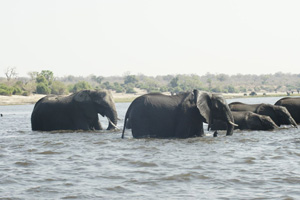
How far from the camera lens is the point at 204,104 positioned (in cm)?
1780

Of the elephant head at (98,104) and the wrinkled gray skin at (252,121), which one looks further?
the elephant head at (98,104)

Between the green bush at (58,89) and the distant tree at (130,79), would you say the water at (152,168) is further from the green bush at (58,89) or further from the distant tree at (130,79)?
the distant tree at (130,79)

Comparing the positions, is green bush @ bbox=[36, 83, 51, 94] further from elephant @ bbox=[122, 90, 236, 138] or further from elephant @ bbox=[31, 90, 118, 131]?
elephant @ bbox=[122, 90, 236, 138]

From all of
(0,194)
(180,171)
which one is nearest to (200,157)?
(180,171)

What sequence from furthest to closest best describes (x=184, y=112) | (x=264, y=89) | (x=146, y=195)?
(x=264, y=89), (x=184, y=112), (x=146, y=195)

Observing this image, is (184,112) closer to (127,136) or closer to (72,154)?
(127,136)

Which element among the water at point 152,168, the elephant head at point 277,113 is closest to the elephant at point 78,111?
the water at point 152,168

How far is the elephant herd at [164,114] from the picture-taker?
17.8m

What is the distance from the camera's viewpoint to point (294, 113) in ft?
80.3

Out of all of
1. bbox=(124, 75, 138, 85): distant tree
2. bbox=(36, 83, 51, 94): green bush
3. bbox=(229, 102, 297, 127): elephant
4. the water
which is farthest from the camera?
bbox=(124, 75, 138, 85): distant tree

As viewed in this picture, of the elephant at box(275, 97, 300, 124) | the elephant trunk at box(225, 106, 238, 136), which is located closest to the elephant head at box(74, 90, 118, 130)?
the elephant trunk at box(225, 106, 238, 136)

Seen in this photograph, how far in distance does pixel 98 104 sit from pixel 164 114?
4.68 m

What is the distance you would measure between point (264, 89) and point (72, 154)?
13637cm

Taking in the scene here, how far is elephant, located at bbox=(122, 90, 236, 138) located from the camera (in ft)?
58.0
